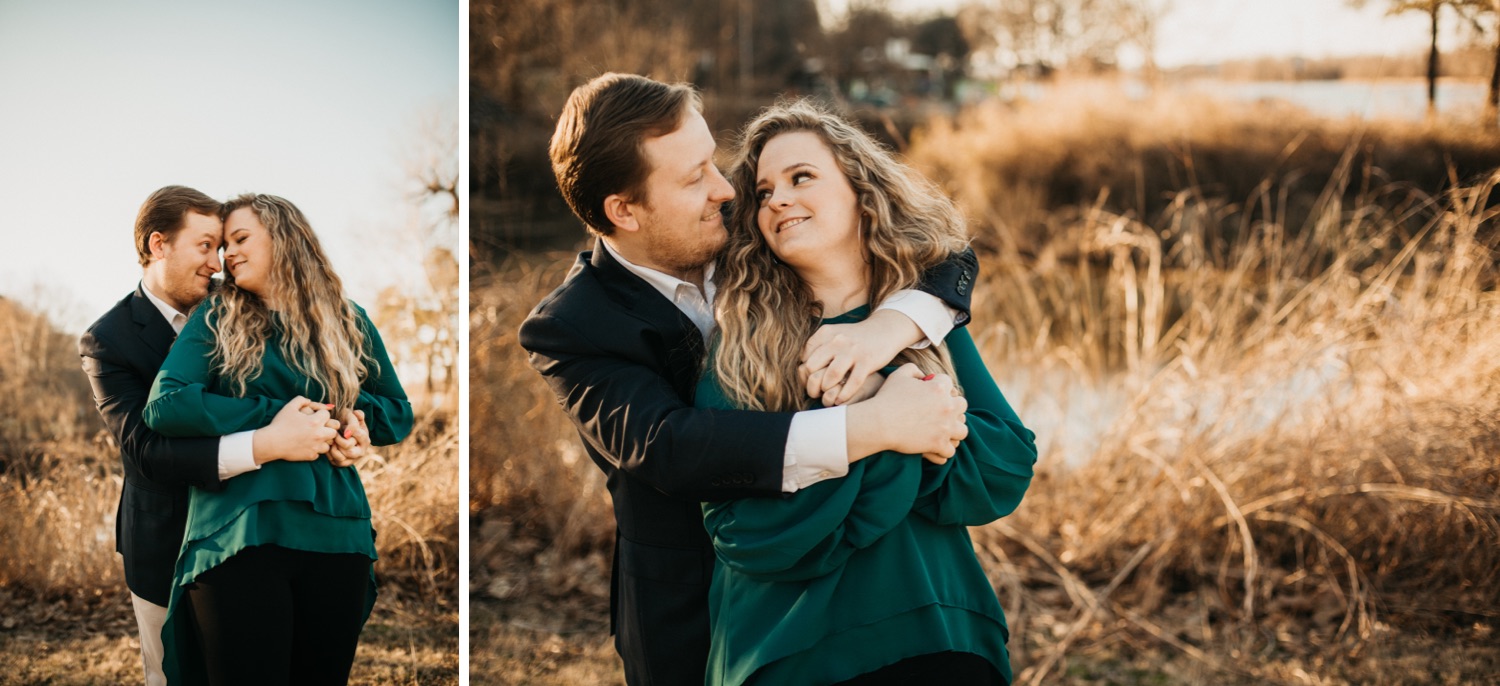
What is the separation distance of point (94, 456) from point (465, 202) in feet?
3.49

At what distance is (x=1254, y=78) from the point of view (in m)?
9.37

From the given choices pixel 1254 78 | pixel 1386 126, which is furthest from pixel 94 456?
pixel 1254 78

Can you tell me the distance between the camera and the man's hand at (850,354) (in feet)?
6.63

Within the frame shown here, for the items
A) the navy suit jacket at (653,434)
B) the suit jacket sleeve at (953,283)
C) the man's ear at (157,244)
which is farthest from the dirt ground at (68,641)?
the suit jacket sleeve at (953,283)

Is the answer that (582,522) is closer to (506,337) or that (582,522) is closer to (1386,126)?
(506,337)

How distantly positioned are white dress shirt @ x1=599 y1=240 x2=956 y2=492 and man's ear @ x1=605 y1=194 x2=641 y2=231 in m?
0.07

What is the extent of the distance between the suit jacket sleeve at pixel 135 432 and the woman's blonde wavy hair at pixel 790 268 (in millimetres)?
1103

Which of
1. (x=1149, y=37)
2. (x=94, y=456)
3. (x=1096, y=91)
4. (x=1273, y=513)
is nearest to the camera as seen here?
(x=94, y=456)

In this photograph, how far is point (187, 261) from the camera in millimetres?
2299

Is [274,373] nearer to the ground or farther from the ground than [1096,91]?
nearer to the ground

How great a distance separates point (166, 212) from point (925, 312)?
163 centimetres

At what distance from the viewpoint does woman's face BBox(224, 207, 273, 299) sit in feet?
7.58

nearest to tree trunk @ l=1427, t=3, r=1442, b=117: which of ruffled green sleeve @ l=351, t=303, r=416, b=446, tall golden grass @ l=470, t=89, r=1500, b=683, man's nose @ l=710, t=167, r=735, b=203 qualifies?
tall golden grass @ l=470, t=89, r=1500, b=683

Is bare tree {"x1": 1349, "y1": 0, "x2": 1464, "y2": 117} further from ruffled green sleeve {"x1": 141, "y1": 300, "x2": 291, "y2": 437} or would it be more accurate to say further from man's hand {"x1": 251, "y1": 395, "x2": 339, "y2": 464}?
ruffled green sleeve {"x1": 141, "y1": 300, "x2": 291, "y2": 437}
